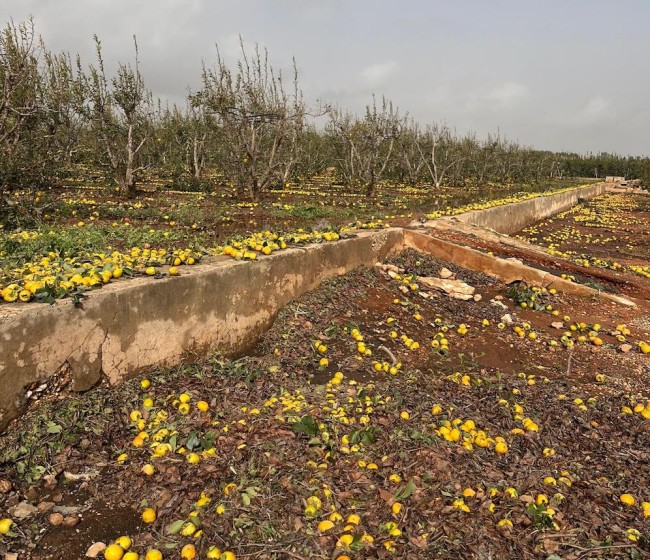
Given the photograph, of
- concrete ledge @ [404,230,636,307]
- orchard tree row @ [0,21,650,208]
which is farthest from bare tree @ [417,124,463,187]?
concrete ledge @ [404,230,636,307]

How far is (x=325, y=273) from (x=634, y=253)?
12.4 meters

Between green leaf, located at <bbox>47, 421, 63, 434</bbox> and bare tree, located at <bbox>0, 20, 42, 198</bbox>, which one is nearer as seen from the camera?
green leaf, located at <bbox>47, 421, 63, 434</bbox>

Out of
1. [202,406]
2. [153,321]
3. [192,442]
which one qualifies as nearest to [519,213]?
[153,321]

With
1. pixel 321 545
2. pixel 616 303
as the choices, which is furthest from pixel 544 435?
pixel 616 303

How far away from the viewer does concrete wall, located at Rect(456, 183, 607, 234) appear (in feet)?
49.3

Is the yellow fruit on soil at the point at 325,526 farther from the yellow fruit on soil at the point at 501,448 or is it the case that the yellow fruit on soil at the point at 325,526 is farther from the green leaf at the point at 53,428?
the green leaf at the point at 53,428

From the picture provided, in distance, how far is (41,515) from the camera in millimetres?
3180

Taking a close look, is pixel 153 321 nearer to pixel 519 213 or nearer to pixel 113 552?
pixel 113 552

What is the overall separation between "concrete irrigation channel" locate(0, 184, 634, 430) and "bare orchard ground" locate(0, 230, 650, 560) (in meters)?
0.24

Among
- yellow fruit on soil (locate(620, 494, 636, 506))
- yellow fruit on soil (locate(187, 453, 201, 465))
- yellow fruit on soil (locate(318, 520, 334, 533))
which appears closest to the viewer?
yellow fruit on soil (locate(318, 520, 334, 533))

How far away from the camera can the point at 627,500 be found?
3424 mm

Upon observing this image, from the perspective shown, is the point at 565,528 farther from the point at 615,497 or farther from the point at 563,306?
the point at 563,306

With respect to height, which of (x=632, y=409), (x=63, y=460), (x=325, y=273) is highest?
(x=325, y=273)

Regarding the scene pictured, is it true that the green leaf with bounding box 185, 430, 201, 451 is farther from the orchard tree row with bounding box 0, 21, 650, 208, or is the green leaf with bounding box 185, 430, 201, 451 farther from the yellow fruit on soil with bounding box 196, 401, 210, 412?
the orchard tree row with bounding box 0, 21, 650, 208
